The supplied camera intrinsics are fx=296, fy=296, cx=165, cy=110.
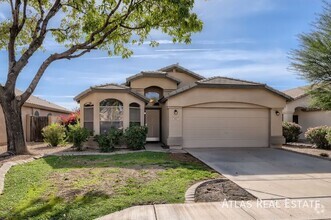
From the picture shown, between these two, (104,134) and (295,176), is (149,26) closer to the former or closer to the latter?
(104,134)

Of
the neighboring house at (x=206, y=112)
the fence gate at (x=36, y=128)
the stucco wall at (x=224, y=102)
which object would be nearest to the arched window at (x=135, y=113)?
the neighboring house at (x=206, y=112)

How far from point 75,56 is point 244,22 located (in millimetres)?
8619

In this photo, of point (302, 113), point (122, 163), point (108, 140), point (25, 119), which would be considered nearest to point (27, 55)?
point (108, 140)

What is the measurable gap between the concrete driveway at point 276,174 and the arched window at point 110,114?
633 cm

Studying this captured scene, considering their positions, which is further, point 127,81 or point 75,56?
point 127,81

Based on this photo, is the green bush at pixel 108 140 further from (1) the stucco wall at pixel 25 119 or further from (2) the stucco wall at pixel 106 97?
(1) the stucco wall at pixel 25 119

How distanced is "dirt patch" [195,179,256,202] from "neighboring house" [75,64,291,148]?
8244 mm

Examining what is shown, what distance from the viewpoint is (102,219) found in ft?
18.1

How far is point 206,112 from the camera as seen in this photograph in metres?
16.7

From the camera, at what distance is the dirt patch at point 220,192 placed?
675 cm

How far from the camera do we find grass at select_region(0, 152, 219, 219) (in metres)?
6.05

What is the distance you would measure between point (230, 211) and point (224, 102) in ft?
37.0

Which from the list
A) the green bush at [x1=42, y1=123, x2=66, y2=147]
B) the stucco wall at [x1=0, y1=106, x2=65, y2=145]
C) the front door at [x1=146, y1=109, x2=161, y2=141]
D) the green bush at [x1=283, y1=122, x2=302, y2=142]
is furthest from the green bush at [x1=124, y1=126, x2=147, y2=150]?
the green bush at [x1=283, y1=122, x2=302, y2=142]

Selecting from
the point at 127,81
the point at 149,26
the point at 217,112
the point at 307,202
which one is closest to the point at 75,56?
the point at 149,26
